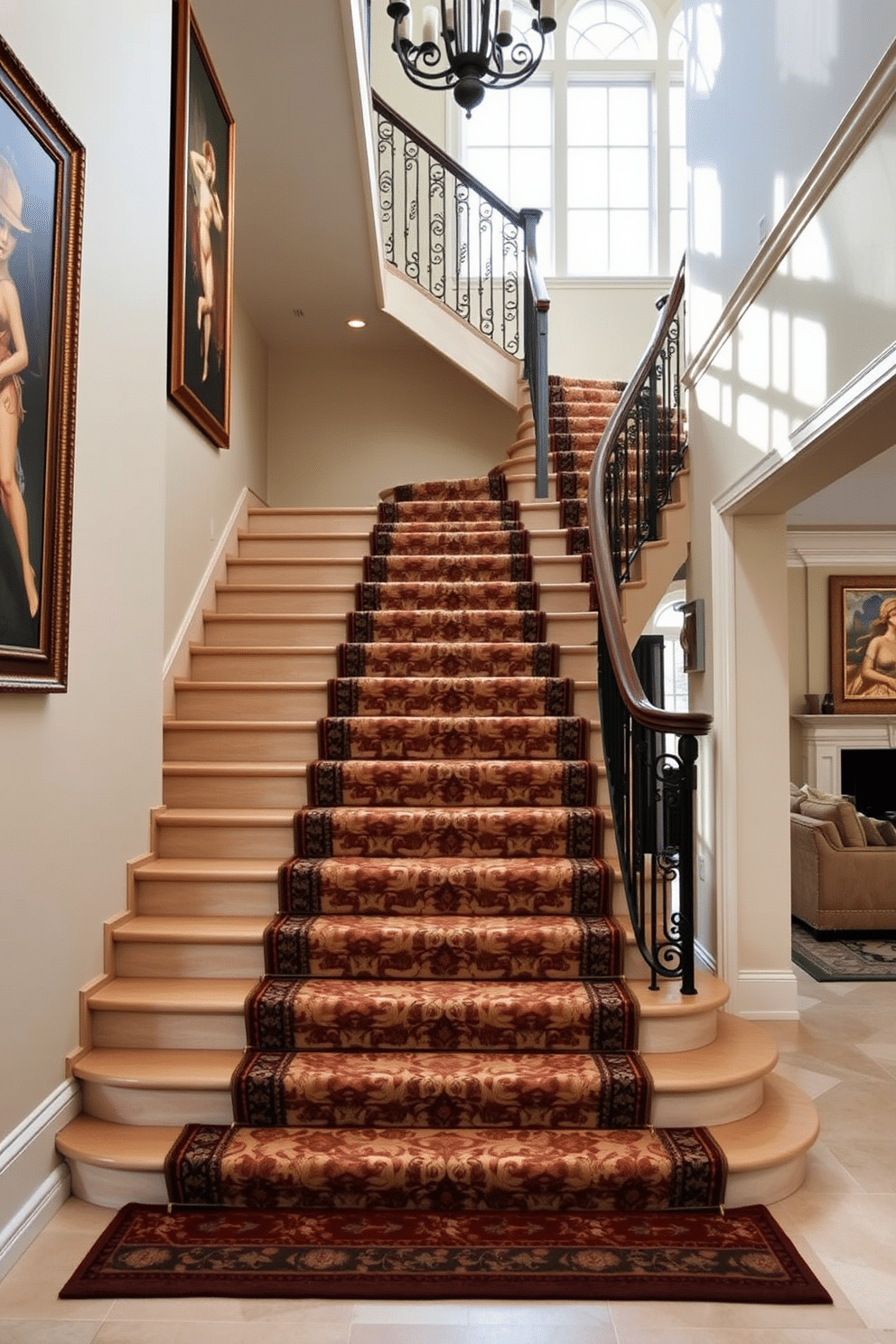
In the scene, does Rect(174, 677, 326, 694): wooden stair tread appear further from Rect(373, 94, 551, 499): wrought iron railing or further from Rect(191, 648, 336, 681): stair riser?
Rect(373, 94, 551, 499): wrought iron railing

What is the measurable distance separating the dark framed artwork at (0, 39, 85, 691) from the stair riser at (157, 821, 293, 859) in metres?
1.25

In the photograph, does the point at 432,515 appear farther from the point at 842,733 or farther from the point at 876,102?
the point at 842,733

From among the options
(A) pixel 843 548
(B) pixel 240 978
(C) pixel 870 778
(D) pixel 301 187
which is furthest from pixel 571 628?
(C) pixel 870 778

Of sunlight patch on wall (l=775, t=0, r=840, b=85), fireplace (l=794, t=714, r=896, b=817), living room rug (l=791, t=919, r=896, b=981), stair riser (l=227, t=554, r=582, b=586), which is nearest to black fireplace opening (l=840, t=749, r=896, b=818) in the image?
fireplace (l=794, t=714, r=896, b=817)

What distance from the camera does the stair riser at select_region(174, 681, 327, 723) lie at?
4762mm

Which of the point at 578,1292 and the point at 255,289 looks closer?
the point at 578,1292

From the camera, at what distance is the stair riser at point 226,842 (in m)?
3.94

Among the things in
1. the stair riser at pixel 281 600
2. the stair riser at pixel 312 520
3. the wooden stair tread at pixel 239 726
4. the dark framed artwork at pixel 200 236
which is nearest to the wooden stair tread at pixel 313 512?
the stair riser at pixel 312 520

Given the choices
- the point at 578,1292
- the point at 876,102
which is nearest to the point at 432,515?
the point at 876,102

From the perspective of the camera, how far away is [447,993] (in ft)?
10.7

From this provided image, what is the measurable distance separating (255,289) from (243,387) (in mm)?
650

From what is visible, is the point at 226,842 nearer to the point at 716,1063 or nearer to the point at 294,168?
the point at 716,1063

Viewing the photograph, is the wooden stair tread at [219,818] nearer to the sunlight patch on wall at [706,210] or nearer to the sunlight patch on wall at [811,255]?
the sunlight patch on wall at [811,255]

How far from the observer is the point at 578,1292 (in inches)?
93.9
